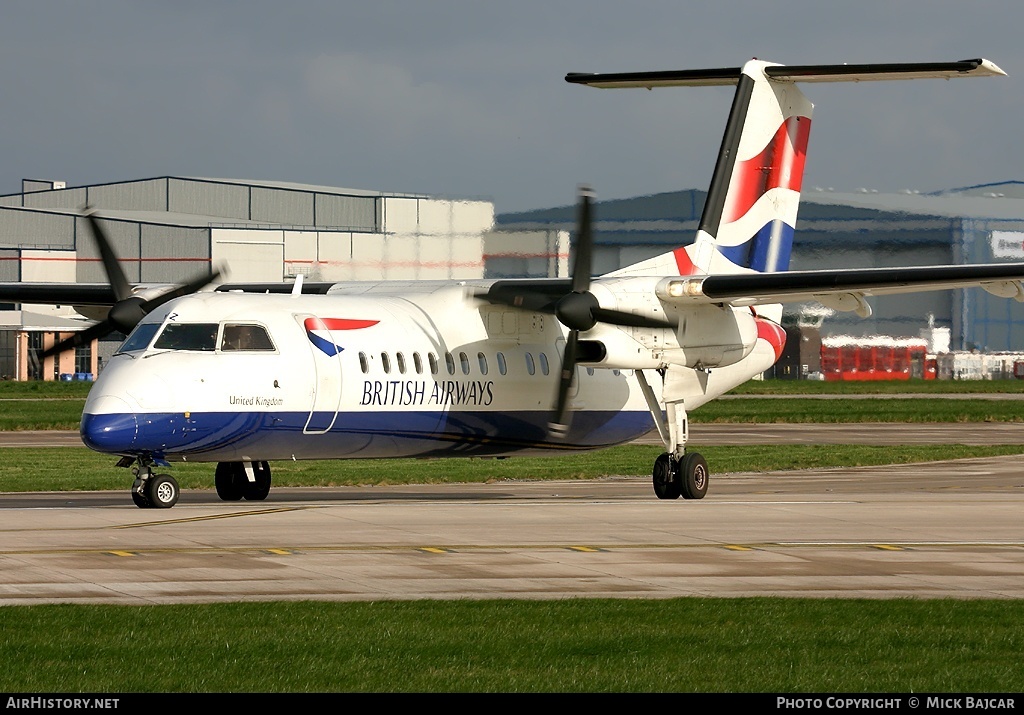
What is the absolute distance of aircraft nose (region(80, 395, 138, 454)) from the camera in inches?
787

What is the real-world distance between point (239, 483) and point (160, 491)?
12.5 ft

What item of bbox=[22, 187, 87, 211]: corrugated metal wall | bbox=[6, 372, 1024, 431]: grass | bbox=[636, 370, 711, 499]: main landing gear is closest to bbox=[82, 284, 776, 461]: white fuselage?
bbox=[636, 370, 711, 499]: main landing gear

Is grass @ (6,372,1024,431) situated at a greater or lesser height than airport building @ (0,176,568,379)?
lesser

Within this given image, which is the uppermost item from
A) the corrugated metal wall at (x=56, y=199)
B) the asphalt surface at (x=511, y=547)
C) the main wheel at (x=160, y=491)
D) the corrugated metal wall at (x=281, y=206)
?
the corrugated metal wall at (x=56, y=199)

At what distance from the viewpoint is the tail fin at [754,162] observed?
27141 mm

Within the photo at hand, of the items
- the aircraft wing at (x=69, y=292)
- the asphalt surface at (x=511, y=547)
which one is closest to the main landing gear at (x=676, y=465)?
the asphalt surface at (x=511, y=547)

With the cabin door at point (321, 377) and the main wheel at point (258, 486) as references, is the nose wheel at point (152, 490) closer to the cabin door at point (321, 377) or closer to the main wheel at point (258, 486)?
the cabin door at point (321, 377)

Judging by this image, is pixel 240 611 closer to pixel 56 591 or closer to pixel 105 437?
pixel 56 591

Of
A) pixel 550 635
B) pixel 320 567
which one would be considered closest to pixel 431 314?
pixel 320 567

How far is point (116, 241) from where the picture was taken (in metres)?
85.1

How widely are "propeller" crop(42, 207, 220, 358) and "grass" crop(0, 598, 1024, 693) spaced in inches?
480

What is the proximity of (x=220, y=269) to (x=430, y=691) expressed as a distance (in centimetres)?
1631

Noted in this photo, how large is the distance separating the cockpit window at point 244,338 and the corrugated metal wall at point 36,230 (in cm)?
6884

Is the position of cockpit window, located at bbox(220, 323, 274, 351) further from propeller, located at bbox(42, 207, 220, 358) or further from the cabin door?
propeller, located at bbox(42, 207, 220, 358)
